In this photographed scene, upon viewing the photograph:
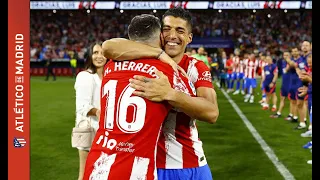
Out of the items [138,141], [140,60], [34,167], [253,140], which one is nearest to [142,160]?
[138,141]

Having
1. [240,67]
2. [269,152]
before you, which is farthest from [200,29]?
[269,152]

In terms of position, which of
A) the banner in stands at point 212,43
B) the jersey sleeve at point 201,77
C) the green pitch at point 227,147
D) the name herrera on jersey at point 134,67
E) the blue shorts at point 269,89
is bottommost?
the green pitch at point 227,147

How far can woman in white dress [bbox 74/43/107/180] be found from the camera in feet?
17.7

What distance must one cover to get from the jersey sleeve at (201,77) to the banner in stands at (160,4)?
3722cm

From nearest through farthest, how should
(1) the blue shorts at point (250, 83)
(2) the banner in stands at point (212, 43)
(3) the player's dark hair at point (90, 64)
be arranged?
(3) the player's dark hair at point (90, 64) → (1) the blue shorts at point (250, 83) → (2) the banner in stands at point (212, 43)

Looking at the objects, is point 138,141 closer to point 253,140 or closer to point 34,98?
point 253,140

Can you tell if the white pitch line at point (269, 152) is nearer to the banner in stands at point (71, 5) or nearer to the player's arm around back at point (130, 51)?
the player's arm around back at point (130, 51)

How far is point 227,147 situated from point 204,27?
36.7 m

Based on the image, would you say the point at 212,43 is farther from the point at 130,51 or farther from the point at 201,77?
the point at 130,51

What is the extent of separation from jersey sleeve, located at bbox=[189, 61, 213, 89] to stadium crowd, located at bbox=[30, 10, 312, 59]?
39.3m

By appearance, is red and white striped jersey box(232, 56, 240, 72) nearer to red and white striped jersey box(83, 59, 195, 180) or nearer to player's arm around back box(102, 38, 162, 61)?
player's arm around back box(102, 38, 162, 61)

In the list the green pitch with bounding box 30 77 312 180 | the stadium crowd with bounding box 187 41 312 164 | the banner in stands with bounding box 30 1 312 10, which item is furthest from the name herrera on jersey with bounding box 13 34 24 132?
the banner in stands with bounding box 30 1 312 10

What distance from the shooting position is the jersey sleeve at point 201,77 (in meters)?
3.23

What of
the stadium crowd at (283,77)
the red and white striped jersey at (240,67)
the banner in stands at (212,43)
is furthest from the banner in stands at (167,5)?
the red and white striped jersey at (240,67)
